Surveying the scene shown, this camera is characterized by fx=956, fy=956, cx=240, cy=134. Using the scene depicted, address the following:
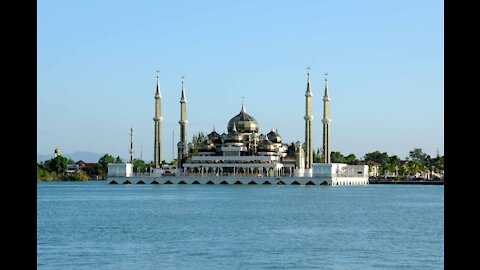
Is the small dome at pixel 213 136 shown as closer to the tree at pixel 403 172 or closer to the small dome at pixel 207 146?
the small dome at pixel 207 146

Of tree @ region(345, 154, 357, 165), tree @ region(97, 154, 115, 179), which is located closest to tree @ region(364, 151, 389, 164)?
tree @ region(345, 154, 357, 165)

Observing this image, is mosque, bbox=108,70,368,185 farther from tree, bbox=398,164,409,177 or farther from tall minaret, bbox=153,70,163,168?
tree, bbox=398,164,409,177

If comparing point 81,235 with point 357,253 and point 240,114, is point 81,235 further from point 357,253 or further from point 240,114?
point 240,114

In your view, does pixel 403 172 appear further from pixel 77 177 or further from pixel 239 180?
pixel 77 177

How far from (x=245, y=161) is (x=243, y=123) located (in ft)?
26.5

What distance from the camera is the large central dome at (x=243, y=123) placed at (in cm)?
13525

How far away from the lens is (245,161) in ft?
427

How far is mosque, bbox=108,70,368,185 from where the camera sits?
12800 centimetres

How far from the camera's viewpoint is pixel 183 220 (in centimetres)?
4931

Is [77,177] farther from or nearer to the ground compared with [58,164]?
nearer to the ground

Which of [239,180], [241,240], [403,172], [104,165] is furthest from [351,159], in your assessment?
[241,240]

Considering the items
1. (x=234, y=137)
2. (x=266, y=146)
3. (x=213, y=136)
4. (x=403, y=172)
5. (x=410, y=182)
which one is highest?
(x=213, y=136)
